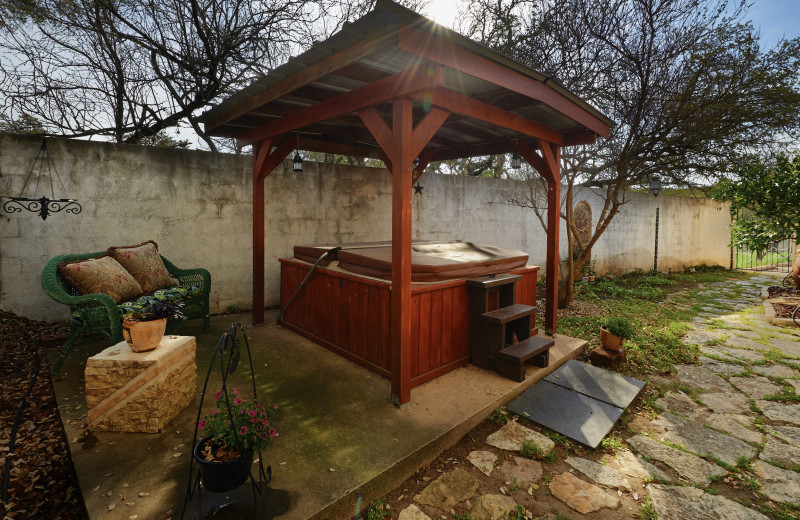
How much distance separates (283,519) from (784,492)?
2.80 metres

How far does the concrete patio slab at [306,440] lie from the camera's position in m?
1.83

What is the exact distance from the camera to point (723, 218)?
13.0m

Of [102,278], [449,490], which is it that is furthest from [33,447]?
[449,490]

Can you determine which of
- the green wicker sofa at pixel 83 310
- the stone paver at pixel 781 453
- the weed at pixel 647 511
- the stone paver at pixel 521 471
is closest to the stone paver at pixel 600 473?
the weed at pixel 647 511

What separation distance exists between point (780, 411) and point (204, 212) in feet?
20.5

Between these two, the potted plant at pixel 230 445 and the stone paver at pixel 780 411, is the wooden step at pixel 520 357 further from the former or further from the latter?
the potted plant at pixel 230 445

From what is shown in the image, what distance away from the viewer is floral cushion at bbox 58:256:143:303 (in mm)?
3281

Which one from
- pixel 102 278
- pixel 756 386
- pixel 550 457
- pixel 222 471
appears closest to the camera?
pixel 222 471

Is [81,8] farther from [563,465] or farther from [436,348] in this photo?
[563,465]

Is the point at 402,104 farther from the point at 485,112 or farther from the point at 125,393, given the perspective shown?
the point at 125,393

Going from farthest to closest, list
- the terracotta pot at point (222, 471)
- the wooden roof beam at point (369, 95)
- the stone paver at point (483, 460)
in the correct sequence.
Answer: the wooden roof beam at point (369, 95)
the stone paver at point (483, 460)
the terracotta pot at point (222, 471)

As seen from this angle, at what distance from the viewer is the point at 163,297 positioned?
12.1ft

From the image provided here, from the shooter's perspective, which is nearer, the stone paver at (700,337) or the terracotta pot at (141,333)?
the terracotta pot at (141,333)

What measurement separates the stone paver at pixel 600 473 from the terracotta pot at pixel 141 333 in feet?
9.39
